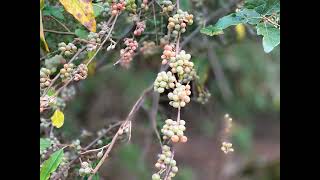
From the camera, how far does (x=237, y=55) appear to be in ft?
12.6

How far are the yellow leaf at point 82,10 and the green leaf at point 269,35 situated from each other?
0.30 metres

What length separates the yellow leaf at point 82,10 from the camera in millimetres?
990

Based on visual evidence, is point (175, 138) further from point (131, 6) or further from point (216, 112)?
point (216, 112)

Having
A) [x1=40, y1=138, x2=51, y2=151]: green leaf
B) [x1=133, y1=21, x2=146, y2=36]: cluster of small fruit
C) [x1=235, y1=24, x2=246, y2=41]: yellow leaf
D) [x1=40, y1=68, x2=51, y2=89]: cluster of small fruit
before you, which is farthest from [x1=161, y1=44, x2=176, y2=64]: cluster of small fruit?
[x1=235, y1=24, x2=246, y2=41]: yellow leaf

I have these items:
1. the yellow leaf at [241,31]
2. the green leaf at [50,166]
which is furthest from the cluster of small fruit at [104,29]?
the yellow leaf at [241,31]

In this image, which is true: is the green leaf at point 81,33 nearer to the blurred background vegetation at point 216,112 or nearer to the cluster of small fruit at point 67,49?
the cluster of small fruit at point 67,49

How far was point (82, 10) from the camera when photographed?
100cm

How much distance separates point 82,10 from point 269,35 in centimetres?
34

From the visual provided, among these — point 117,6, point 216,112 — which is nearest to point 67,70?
point 117,6

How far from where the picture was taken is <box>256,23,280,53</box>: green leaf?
957mm
